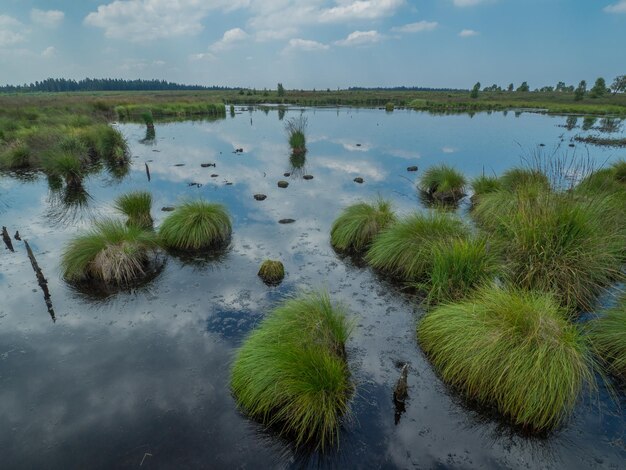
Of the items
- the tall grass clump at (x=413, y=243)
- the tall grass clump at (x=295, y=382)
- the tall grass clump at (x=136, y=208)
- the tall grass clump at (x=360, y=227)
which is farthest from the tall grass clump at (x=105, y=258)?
the tall grass clump at (x=413, y=243)

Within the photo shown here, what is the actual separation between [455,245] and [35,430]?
8.17m

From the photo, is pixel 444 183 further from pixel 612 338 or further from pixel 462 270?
pixel 612 338

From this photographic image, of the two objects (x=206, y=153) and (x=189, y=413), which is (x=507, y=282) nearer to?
(x=189, y=413)

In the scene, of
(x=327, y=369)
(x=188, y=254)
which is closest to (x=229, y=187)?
(x=188, y=254)

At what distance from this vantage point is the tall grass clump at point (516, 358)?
489 cm

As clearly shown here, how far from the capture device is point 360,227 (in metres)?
11.4

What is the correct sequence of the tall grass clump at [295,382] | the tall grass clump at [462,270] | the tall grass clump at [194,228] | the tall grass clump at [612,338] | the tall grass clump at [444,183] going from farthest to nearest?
1. the tall grass clump at [444,183]
2. the tall grass clump at [194,228]
3. the tall grass clump at [462,270]
4. the tall grass clump at [612,338]
5. the tall grass clump at [295,382]

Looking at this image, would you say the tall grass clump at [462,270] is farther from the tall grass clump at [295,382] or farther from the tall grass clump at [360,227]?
the tall grass clump at [360,227]

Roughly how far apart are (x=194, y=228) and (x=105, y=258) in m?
2.79

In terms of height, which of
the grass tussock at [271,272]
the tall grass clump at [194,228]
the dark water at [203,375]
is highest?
the tall grass clump at [194,228]

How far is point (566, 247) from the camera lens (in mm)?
6938

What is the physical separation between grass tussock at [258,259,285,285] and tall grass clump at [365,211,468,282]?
2.69 meters

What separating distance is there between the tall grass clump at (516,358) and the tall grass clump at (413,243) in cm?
290

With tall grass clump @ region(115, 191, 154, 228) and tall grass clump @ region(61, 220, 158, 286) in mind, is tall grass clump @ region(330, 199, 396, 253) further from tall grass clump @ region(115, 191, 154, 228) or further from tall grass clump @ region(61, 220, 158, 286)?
tall grass clump @ region(115, 191, 154, 228)
